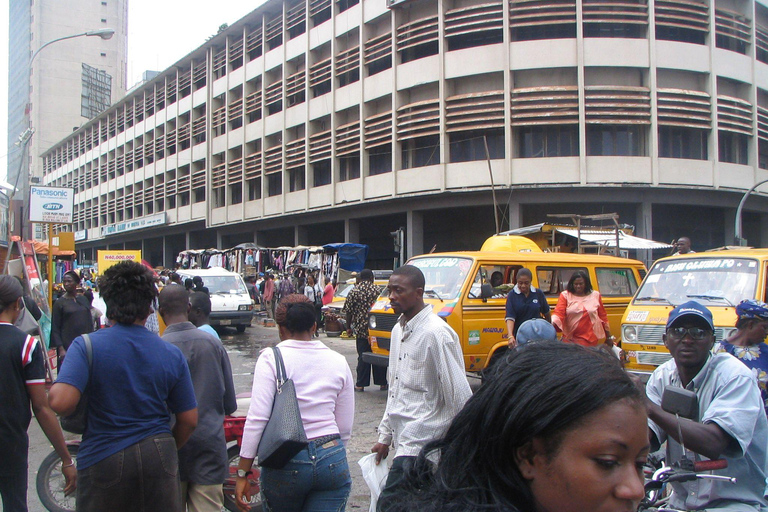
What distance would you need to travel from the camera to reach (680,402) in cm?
244

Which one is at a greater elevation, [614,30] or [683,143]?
[614,30]

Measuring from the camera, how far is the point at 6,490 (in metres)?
3.33

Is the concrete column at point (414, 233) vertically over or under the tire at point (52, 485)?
over

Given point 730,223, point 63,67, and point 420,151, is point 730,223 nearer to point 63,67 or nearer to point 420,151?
point 420,151

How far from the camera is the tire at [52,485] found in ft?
15.5

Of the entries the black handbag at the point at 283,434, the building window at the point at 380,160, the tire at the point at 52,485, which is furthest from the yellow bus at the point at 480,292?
the building window at the point at 380,160

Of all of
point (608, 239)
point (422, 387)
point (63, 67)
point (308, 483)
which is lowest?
point (308, 483)

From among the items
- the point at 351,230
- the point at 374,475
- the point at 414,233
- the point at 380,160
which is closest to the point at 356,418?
the point at 374,475

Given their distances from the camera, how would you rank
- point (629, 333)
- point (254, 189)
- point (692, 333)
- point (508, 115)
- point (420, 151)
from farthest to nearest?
point (254, 189), point (420, 151), point (508, 115), point (629, 333), point (692, 333)

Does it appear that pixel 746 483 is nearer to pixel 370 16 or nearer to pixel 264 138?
pixel 370 16

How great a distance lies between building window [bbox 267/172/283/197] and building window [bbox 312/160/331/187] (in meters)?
3.22

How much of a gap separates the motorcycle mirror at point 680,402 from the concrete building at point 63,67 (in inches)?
3083

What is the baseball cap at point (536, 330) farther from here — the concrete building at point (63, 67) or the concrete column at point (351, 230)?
the concrete building at point (63, 67)

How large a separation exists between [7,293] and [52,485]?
206cm
